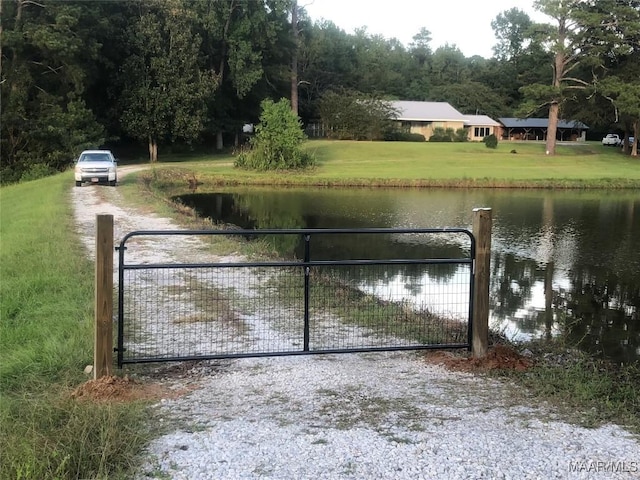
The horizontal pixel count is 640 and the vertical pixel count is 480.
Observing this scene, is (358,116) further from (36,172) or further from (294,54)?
(36,172)

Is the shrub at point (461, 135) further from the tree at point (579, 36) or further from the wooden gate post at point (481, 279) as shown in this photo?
the wooden gate post at point (481, 279)

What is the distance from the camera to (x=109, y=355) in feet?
17.3

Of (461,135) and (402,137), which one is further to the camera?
(461,135)

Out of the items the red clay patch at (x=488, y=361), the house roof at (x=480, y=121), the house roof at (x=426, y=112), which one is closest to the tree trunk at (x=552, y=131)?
the house roof at (x=426, y=112)

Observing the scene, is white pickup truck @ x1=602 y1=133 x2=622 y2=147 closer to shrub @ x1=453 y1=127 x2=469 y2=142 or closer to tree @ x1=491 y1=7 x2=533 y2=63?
shrub @ x1=453 y1=127 x2=469 y2=142

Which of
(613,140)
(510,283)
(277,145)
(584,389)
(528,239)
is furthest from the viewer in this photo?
(613,140)

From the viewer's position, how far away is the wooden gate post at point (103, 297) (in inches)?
203

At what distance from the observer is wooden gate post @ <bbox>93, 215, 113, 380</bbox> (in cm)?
516

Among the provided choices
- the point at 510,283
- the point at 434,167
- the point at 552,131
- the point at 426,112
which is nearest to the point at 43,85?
the point at 434,167

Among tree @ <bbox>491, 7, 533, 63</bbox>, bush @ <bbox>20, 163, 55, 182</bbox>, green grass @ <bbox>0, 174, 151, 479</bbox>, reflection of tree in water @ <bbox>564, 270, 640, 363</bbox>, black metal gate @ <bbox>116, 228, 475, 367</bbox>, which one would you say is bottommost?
reflection of tree in water @ <bbox>564, 270, 640, 363</bbox>

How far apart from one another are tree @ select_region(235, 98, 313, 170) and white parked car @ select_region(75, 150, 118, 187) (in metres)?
14.5

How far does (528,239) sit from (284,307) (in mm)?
12790

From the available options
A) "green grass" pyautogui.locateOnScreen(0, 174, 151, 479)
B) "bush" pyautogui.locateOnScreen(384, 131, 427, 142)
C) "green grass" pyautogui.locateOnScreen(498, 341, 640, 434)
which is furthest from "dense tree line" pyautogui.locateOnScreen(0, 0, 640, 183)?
Answer: "green grass" pyautogui.locateOnScreen(498, 341, 640, 434)

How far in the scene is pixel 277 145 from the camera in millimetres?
41188
